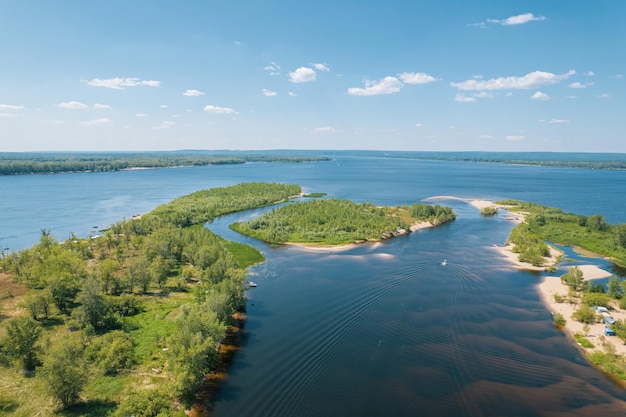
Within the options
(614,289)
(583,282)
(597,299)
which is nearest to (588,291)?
(583,282)

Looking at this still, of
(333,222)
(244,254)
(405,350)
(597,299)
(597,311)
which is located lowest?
(405,350)

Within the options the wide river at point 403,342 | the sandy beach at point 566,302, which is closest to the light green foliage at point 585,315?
the sandy beach at point 566,302

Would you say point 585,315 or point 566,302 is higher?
point 585,315

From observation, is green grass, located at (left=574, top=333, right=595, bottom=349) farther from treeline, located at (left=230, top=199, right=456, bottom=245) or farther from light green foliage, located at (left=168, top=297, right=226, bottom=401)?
treeline, located at (left=230, top=199, right=456, bottom=245)

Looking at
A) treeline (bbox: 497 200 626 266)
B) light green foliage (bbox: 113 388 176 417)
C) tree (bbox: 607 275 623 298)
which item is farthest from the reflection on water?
treeline (bbox: 497 200 626 266)

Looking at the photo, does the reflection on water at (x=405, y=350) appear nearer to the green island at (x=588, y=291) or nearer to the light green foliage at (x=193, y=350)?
the green island at (x=588, y=291)

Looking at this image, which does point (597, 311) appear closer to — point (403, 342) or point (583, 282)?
point (583, 282)
